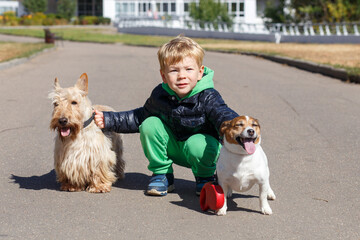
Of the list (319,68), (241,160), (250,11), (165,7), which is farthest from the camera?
(165,7)

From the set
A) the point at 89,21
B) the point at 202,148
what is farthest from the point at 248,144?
the point at 89,21

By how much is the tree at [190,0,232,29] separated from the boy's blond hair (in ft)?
139

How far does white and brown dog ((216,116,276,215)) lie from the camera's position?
4.48 metres

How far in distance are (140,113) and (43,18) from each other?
69.0 meters

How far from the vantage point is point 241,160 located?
4648 millimetres

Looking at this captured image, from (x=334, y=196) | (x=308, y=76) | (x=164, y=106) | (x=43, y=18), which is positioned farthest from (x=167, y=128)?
(x=43, y=18)

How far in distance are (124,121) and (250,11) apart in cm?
5637

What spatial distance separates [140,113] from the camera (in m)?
5.77

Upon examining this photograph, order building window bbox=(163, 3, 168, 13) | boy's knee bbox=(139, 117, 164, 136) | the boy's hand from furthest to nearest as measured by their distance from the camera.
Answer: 1. building window bbox=(163, 3, 168, 13)
2. the boy's hand
3. boy's knee bbox=(139, 117, 164, 136)

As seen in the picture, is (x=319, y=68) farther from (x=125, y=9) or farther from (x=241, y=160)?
(x=125, y=9)

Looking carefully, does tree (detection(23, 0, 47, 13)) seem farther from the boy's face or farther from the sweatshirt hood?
the boy's face

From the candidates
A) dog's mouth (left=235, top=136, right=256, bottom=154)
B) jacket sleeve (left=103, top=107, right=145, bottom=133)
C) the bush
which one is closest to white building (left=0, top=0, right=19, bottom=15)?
the bush

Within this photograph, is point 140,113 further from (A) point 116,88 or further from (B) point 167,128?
(A) point 116,88

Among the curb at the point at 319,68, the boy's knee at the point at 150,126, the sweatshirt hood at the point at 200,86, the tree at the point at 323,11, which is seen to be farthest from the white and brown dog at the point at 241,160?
the tree at the point at 323,11
